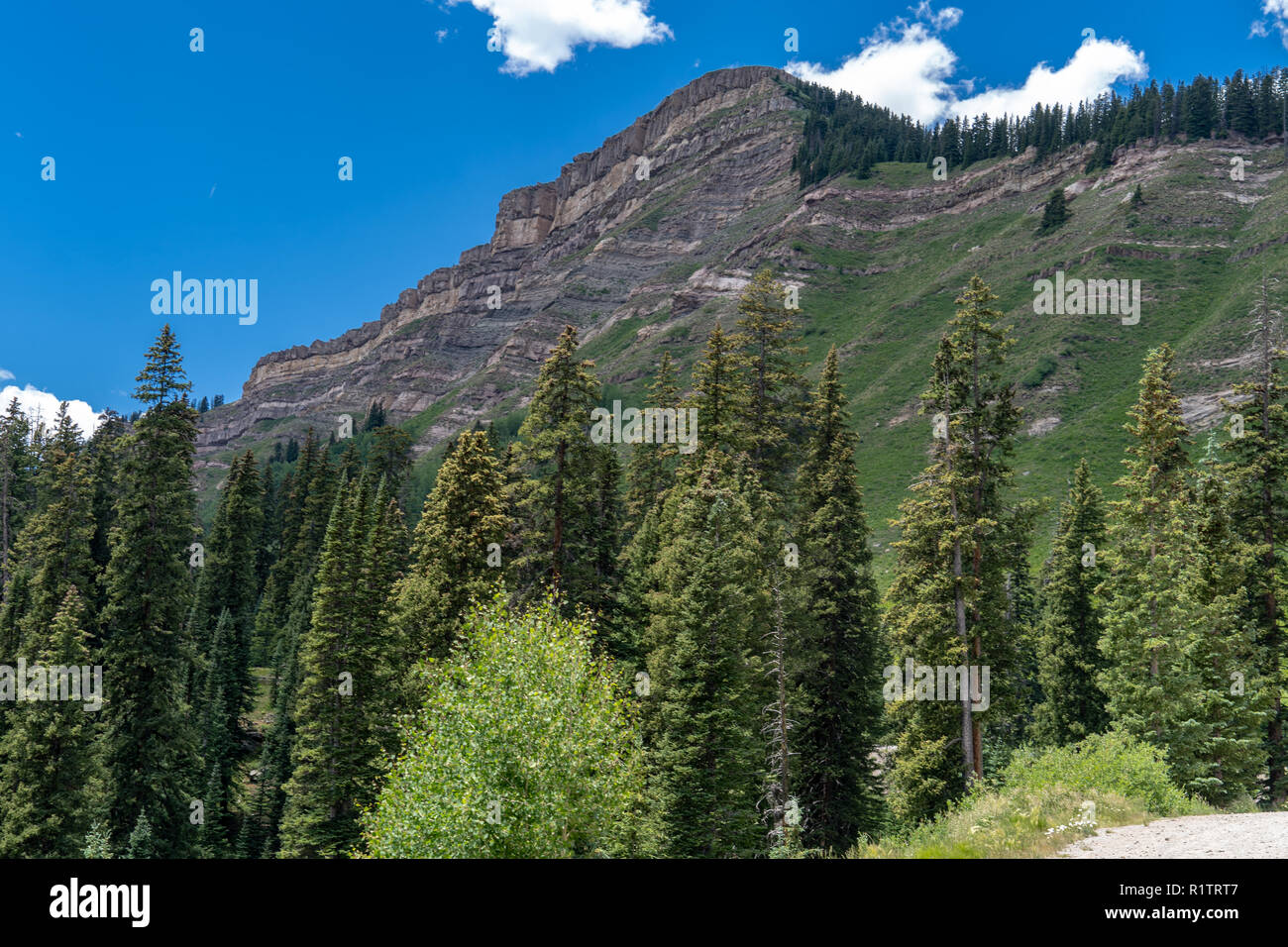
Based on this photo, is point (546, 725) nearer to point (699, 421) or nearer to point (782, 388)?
point (699, 421)

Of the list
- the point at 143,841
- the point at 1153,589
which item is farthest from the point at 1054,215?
the point at 143,841

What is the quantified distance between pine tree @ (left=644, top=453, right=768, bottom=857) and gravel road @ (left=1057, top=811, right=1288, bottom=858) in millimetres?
12556

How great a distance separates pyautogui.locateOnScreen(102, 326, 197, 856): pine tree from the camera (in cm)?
3272

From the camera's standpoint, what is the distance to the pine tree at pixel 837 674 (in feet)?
96.3

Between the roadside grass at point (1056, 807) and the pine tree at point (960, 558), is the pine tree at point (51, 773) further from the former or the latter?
the pine tree at point (960, 558)

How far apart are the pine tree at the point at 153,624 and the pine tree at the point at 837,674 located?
93.6 ft

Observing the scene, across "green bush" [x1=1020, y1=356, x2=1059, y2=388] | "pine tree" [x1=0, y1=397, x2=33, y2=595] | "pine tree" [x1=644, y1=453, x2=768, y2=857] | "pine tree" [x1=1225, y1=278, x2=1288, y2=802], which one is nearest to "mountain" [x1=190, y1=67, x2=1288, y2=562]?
"green bush" [x1=1020, y1=356, x2=1059, y2=388]

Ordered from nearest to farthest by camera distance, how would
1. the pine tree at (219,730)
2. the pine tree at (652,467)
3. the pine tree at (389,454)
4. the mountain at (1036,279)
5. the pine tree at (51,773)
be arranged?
the pine tree at (51,773)
the pine tree at (652,467)
the pine tree at (219,730)
the pine tree at (389,454)
the mountain at (1036,279)

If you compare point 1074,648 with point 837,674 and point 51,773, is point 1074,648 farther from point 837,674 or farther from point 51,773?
point 51,773

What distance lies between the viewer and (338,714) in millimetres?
34156

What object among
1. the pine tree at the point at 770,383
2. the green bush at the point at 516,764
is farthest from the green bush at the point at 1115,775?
the pine tree at the point at 770,383

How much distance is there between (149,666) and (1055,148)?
20823 centimetres
